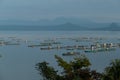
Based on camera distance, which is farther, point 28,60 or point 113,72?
point 28,60

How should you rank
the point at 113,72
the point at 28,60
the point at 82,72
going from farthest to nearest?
1. the point at 28,60
2. the point at 113,72
3. the point at 82,72

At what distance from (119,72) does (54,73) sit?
1.67 metres

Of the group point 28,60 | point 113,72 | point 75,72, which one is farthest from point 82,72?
point 28,60

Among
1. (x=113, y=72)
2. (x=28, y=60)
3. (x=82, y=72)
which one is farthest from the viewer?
(x=28, y=60)

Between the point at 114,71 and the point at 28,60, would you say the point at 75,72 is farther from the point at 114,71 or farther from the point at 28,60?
the point at 28,60

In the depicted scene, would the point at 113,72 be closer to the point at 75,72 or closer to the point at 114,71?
the point at 114,71

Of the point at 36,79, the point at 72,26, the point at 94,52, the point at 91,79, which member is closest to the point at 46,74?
the point at 91,79

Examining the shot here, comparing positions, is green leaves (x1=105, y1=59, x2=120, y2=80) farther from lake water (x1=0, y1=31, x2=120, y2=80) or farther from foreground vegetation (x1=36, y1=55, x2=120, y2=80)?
lake water (x1=0, y1=31, x2=120, y2=80)

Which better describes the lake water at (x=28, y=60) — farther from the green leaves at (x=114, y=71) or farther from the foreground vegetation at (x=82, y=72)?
the green leaves at (x=114, y=71)

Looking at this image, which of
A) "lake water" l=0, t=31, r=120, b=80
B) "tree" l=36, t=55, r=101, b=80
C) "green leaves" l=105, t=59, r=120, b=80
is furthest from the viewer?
"lake water" l=0, t=31, r=120, b=80

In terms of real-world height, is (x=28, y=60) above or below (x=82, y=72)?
below

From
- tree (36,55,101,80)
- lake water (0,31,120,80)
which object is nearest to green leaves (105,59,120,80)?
tree (36,55,101,80)

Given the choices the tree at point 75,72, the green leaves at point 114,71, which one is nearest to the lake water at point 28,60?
the tree at point 75,72

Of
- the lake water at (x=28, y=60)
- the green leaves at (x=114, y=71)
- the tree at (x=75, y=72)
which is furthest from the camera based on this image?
the lake water at (x=28, y=60)
